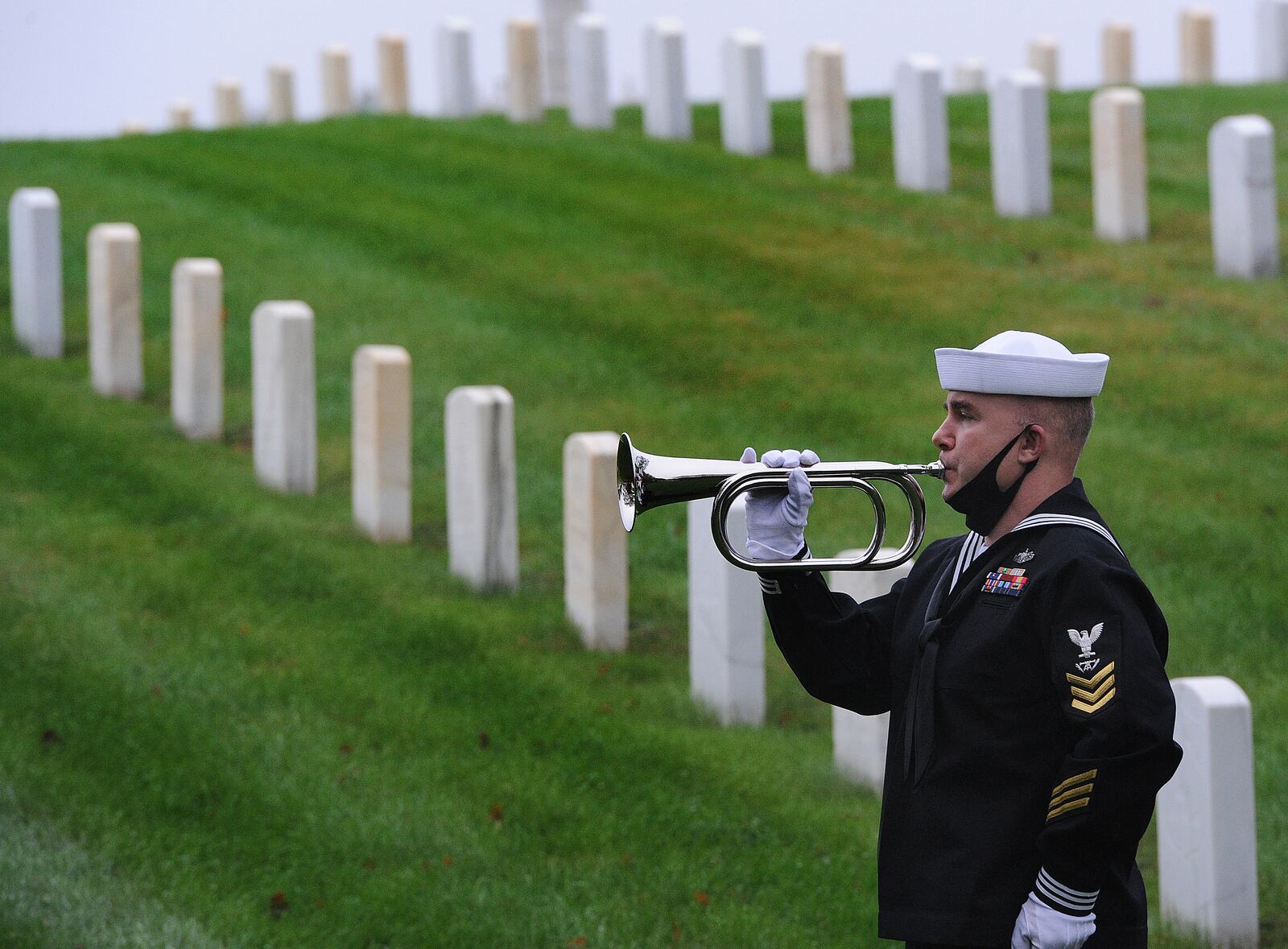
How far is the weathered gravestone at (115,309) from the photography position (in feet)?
32.6

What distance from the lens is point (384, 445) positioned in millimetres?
8062

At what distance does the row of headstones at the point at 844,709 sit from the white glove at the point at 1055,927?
154cm

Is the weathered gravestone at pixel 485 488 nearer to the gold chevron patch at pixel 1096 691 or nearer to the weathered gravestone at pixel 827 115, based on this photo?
the gold chevron patch at pixel 1096 691

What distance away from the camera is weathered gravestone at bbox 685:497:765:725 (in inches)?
247

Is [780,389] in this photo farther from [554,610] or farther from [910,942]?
[910,942]

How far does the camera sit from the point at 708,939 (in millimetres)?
4828

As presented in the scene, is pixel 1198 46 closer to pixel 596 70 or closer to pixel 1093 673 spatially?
pixel 596 70

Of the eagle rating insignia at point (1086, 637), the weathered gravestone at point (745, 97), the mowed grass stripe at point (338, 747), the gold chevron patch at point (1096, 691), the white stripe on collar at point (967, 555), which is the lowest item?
the mowed grass stripe at point (338, 747)

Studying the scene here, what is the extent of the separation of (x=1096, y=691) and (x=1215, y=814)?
203 cm

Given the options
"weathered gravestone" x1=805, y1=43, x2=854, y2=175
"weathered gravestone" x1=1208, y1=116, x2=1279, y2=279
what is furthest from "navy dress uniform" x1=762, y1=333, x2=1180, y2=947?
"weathered gravestone" x1=805, y1=43, x2=854, y2=175

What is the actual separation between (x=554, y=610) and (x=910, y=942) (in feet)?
13.7

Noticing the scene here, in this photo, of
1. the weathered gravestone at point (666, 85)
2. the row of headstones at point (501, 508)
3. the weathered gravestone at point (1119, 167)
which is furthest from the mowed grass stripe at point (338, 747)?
the weathered gravestone at point (666, 85)

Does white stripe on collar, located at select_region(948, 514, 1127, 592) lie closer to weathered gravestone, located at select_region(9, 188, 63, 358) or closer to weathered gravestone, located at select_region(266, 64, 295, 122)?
weathered gravestone, located at select_region(9, 188, 63, 358)

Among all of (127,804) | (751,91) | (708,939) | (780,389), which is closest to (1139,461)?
(780,389)
